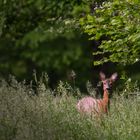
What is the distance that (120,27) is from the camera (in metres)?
8.88

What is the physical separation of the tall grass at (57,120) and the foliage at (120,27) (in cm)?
87

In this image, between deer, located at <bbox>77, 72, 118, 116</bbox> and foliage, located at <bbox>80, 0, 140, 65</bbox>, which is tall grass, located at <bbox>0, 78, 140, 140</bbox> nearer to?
deer, located at <bbox>77, 72, 118, 116</bbox>

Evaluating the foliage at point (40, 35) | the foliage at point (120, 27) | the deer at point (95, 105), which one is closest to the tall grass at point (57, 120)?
the deer at point (95, 105)

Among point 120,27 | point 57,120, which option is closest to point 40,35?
point 120,27

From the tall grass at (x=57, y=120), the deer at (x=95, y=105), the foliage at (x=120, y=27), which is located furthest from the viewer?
the foliage at (x=120, y=27)

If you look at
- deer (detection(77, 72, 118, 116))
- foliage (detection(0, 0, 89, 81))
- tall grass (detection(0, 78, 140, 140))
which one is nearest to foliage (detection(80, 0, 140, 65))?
deer (detection(77, 72, 118, 116))

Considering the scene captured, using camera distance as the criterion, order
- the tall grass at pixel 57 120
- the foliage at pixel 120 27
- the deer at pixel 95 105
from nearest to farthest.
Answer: the tall grass at pixel 57 120 < the deer at pixel 95 105 < the foliage at pixel 120 27

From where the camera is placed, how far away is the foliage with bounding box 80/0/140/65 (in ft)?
26.9

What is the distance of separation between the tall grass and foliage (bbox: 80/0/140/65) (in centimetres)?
87

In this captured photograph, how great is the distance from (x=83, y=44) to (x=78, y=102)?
835 centimetres

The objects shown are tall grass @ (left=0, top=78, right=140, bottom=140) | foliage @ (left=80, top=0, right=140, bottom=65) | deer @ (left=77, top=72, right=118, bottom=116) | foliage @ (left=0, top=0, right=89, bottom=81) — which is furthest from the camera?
foliage @ (left=0, top=0, right=89, bottom=81)

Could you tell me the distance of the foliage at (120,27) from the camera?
26.9ft

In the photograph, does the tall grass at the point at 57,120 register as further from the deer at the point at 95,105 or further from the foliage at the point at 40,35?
the foliage at the point at 40,35

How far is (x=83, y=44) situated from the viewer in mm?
17016
